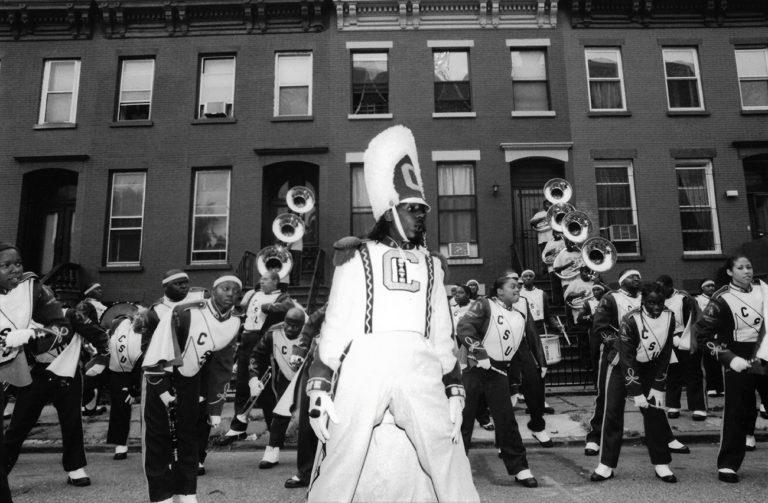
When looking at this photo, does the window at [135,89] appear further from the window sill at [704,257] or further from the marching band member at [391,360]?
the window sill at [704,257]

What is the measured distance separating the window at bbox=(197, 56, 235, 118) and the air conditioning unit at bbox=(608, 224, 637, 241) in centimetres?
1192

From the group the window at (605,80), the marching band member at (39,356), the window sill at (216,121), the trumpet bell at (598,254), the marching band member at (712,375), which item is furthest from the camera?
the window at (605,80)

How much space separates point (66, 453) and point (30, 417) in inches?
24.1

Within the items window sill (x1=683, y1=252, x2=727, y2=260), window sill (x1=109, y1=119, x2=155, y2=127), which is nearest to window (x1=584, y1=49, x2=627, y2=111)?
window sill (x1=683, y1=252, x2=727, y2=260)

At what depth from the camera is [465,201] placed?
16.2 meters

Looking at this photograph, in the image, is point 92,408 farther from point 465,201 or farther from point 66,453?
point 465,201

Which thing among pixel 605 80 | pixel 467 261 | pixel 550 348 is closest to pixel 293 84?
pixel 467 261

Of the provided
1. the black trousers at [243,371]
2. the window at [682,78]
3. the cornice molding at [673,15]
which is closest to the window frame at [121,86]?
the black trousers at [243,371]

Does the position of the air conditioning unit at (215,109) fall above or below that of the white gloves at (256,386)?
above

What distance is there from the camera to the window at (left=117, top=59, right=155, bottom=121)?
1694 centimetres

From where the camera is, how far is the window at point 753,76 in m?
16.7

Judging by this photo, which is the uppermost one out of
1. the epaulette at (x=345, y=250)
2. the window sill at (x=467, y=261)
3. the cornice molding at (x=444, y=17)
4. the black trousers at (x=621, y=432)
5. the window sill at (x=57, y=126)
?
the cornice molding at (x=444, y=17)

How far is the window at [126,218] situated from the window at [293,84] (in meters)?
4.74

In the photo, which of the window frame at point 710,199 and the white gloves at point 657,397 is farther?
the window frame at point 710,199
